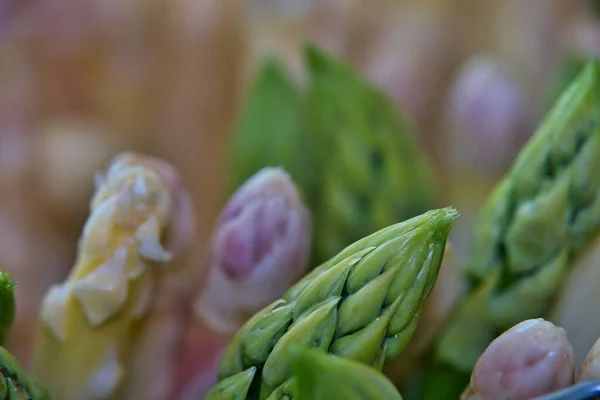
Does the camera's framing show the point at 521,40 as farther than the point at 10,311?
Yes

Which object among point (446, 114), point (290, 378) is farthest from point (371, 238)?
point (446, 114)

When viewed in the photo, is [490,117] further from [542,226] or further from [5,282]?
[5,282]

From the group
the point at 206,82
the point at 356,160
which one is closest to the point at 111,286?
the point at 356,160

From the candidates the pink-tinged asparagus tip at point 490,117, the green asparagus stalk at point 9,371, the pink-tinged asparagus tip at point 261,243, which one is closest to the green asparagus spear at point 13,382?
the green asparagus stalk at point 9,371

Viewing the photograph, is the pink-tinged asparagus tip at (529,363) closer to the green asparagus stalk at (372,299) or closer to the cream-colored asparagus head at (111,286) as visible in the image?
the green asparagus stalk at (372,299)

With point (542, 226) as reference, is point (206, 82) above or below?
above

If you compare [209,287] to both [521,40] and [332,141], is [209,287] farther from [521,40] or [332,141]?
[521,40]
